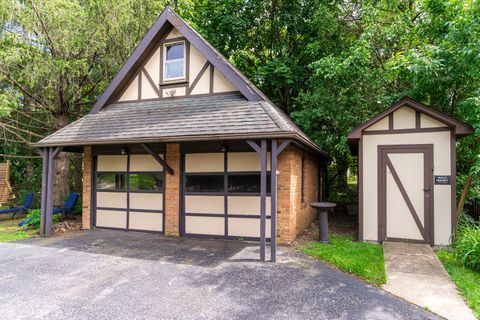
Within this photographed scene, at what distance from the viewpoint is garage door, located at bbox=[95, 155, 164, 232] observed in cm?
848

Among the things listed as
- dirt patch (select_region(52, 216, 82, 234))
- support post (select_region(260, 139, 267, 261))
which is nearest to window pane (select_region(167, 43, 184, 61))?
support post (select_region(260, 139, 267, 261))

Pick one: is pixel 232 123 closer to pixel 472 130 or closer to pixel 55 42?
pixel 472 130

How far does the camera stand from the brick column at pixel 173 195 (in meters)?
8.10

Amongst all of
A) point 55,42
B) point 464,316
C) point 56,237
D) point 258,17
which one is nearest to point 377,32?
point 258,17

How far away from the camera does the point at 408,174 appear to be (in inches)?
285

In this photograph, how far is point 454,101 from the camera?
8570 mm

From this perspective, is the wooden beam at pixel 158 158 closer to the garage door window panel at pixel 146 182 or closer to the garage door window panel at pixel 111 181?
the garage door window panel at pixel 146 182

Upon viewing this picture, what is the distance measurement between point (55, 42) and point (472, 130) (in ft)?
40.0

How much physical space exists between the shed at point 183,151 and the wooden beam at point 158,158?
0.12ft

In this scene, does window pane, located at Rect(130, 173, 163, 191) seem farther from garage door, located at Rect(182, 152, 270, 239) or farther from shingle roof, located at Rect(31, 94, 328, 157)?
shingle roof, located at Rect(31, 94, 328, 157)

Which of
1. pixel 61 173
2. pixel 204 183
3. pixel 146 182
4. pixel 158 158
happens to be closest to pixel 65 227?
pixel 146 182

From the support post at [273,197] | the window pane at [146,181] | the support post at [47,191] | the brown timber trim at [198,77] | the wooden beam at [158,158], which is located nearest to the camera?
the support post at [273,197]

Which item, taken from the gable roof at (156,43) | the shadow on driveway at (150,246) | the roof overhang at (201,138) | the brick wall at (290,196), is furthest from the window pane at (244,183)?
the gable roof at (156,43)

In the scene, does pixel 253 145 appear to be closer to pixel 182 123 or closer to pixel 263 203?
pixel 263 203
